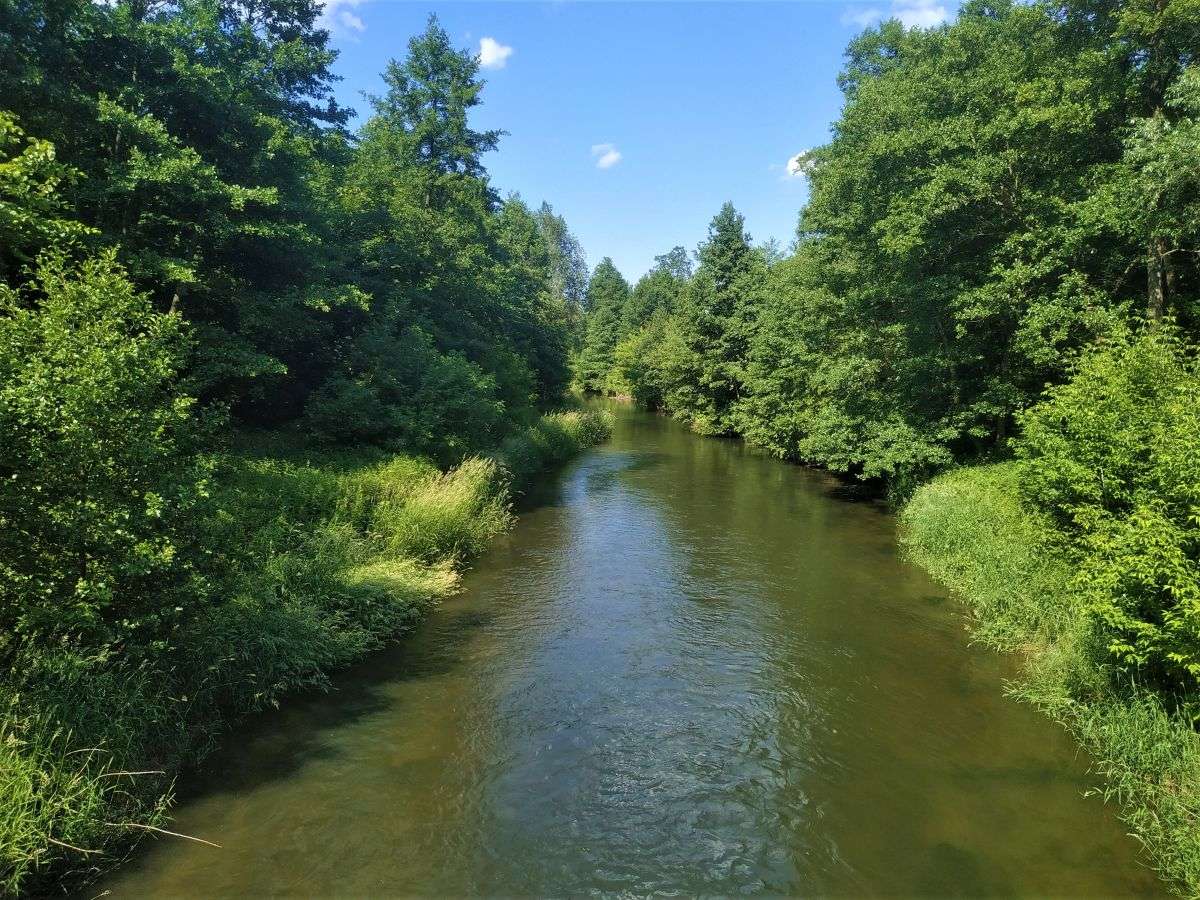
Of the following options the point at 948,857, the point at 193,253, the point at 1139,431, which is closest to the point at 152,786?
the point at 948,857

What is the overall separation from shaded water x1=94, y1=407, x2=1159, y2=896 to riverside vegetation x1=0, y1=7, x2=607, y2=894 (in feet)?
3.37

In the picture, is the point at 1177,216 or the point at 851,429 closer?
the point at 1177,216

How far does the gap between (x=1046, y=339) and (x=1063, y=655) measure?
34.0ft

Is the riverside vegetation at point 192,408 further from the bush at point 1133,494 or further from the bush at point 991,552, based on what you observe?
the bush at point 991,552

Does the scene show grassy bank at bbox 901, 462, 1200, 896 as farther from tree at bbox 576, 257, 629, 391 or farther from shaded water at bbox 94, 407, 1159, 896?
tree at bbox 576, 257, 629, 391

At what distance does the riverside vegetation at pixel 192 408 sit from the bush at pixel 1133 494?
10.8 m

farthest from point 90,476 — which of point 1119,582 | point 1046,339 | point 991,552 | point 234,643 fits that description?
point 1046,339

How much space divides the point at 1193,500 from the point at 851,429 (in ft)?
47.9

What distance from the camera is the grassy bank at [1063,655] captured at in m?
6.59

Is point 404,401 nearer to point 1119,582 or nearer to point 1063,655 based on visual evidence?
point 1063,655

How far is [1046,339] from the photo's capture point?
16.6m

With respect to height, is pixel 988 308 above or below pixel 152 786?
above

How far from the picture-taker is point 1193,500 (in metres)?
7.29

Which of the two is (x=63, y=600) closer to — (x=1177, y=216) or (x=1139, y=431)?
(x=1139, y=431)
